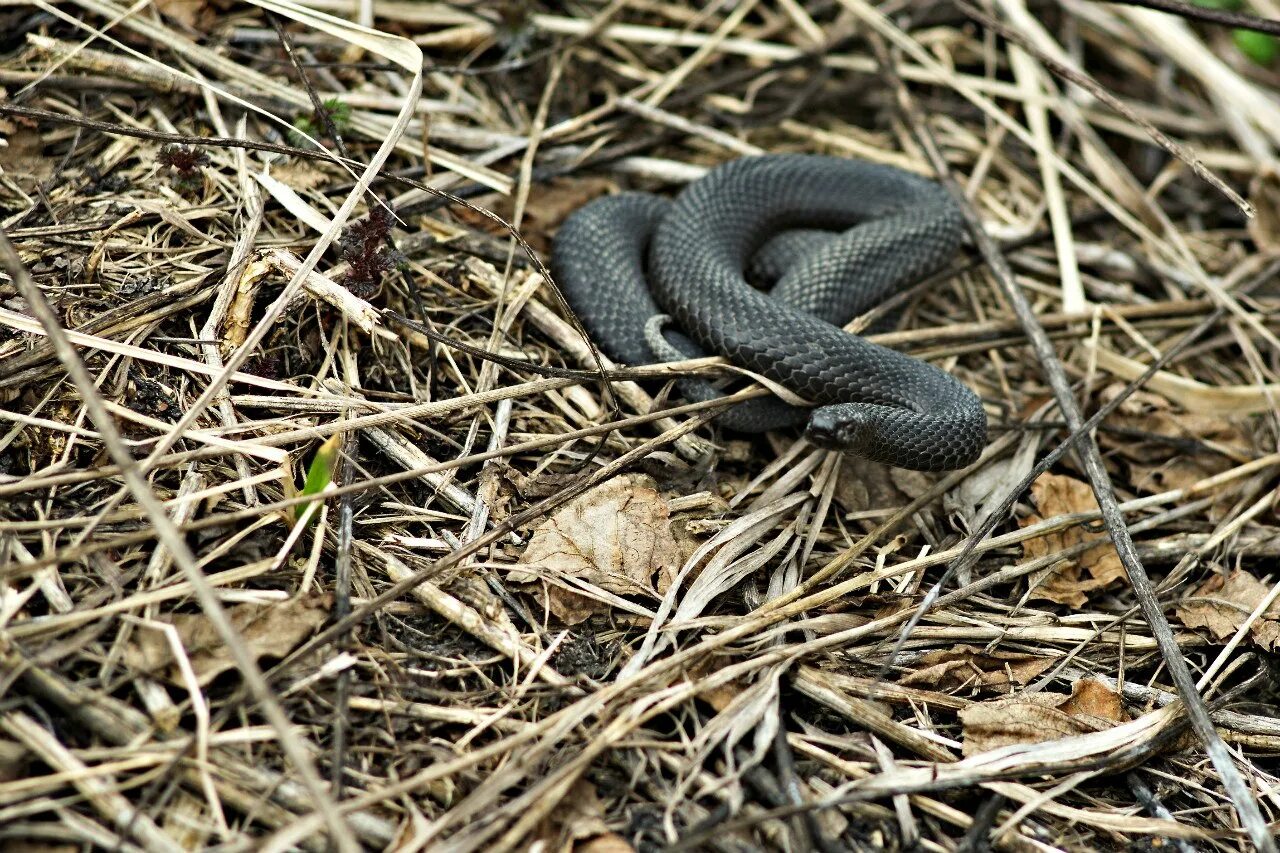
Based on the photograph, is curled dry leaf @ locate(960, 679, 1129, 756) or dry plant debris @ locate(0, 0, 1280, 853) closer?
dry plant debris @ locate(0, 0, 1280, 853)

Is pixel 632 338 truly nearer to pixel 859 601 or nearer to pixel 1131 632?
pixel 859 601

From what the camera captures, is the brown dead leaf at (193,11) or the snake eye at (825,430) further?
the brown dead leaf at (193,11)

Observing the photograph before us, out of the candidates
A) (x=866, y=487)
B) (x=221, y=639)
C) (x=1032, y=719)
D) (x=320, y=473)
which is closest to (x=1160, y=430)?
(x=866, y=487)

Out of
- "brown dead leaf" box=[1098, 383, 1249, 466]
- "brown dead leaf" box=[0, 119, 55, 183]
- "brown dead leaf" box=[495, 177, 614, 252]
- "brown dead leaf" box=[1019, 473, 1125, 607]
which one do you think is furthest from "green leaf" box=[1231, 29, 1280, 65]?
"brown dead leaf" box=[0, 119, 55, 183]

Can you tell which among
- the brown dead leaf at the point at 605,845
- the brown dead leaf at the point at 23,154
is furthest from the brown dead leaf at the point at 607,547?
the brown dead leaf at the point at 23,154

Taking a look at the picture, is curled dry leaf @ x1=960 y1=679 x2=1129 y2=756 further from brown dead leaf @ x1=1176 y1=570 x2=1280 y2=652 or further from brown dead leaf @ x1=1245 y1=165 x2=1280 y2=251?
brown dead leaf @ x1=1245 y1=165 x2=1280 y2=251

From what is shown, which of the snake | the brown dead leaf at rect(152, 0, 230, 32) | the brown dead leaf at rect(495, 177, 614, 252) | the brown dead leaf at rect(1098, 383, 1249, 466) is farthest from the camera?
the brown dead leaf at rect(495, 177, 614, 252)

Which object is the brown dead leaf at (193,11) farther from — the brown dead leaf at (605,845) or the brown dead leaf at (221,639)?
the brown dead leaf at (605,845)
